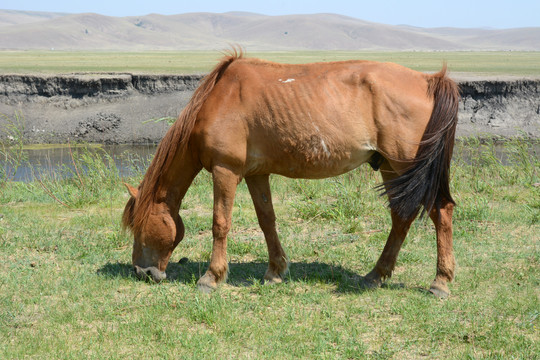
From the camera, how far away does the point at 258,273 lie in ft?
18.6

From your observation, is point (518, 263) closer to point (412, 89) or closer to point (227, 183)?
point (412, 89)

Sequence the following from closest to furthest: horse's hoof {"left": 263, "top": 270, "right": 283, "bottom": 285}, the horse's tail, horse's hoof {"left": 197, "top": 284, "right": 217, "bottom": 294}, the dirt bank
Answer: the horse's tail < horse's hoof {"left": 197, "top": 284, "right": 217, "bottom": 294} < horse's hoof {"left": 263, "top": 270, "right": 283, "bottom": 285} < the dirt bank

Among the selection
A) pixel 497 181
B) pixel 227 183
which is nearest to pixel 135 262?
pixel 227 183

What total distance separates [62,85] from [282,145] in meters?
24.4

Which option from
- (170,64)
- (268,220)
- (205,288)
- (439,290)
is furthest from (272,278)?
(170,64)

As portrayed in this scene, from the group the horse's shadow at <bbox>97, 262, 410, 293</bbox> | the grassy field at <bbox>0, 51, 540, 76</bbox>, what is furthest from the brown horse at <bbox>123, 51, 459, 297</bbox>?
the grassy field at <bbox>0, 51, 540, 76</bbox>

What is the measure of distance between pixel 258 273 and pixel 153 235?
1.13 meters

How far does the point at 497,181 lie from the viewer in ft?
31.1

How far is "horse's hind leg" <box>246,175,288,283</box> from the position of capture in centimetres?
543

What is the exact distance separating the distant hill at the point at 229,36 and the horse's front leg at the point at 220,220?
370 ft

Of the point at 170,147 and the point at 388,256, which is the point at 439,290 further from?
the point at 170,147

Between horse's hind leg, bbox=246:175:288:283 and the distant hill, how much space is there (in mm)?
112417

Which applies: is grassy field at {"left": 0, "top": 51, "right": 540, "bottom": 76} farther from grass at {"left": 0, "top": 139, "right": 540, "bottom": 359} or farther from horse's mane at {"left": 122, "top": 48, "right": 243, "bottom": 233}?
horse's mane at {"left": 122, "top": 48, "right": 243, "bottom": 233}

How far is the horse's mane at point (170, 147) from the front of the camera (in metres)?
5.11
